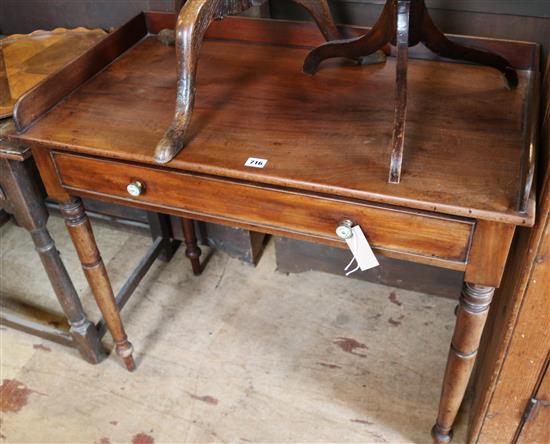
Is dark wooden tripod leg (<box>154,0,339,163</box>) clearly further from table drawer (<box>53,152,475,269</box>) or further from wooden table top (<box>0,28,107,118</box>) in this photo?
Answer: wooden table top (<box>0,28,107,118</box>)

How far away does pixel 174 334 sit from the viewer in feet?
5.78

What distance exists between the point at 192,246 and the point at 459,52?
103 centimetres

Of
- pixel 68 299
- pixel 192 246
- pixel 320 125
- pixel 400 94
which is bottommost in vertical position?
pixel 192 246

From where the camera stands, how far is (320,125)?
110 centimetres

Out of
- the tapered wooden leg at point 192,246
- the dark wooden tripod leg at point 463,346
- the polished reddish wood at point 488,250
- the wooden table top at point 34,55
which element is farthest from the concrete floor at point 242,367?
the wooden table top at point 34,55

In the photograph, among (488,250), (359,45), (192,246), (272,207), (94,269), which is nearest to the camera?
(488,250)

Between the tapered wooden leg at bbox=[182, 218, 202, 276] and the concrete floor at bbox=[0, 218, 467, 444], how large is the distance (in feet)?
0.15

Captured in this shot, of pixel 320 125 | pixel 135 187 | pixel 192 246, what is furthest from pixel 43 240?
pixel 320 125

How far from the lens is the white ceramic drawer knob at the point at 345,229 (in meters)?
Result: 1.00

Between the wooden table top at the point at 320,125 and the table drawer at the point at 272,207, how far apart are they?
0.04 metres

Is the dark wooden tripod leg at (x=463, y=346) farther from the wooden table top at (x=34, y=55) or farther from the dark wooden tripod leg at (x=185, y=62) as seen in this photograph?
the wooden table top at (x=34, y=55)

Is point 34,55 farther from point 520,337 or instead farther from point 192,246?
point 520,337

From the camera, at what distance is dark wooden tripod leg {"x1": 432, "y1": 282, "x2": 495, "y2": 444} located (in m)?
1.05

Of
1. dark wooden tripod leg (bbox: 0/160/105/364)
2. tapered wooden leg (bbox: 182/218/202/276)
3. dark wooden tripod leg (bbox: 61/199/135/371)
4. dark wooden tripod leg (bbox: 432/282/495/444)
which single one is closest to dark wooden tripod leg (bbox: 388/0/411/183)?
dark wooden tripod leg (bbox: 432/282/495/444)
